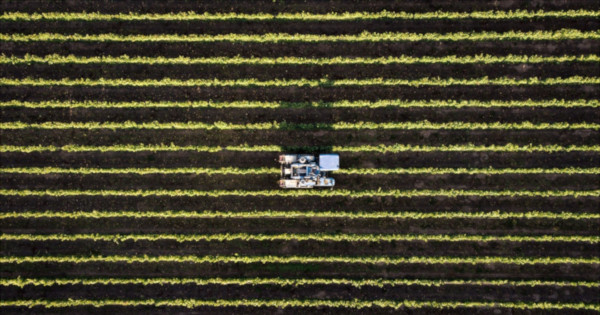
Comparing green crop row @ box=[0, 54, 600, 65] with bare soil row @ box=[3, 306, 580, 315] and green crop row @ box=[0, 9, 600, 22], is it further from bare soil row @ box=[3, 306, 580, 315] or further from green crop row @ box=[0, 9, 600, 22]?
bare soil row @ box=[3, 306, 580, 315]

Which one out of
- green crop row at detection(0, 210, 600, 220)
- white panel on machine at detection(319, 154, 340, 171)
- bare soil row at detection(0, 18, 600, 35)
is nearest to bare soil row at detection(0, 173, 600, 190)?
white panel on machine at detection(319, 154, 340, 171)

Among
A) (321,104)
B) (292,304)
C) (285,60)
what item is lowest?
(292,304)

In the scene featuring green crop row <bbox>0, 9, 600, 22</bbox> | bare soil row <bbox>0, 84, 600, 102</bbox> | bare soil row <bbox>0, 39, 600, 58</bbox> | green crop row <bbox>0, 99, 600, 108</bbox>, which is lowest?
green crop row <bbox>0, 99, 600, 108</bbox>

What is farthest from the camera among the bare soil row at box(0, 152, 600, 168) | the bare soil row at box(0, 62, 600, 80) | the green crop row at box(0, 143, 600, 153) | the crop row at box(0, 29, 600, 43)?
the bare soil row at box(0, 62, 600, 80)

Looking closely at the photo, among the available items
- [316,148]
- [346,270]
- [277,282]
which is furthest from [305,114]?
[277,282]

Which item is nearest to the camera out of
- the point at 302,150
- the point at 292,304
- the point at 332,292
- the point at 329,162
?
the point at 329,162

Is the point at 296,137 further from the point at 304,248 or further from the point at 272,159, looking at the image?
the point at 304,248

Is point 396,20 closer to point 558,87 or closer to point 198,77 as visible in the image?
point 558,87
